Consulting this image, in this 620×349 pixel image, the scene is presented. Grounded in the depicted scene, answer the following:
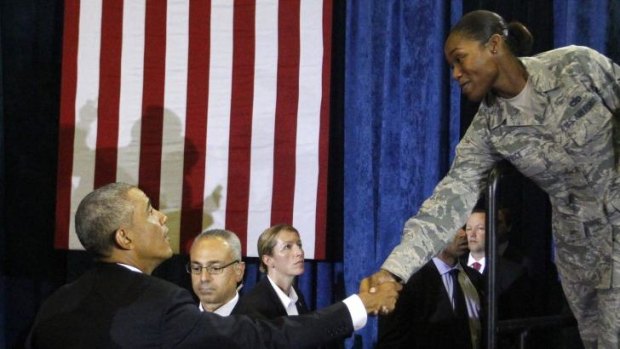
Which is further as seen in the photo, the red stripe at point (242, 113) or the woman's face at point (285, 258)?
the red stripe at point (242, 113)

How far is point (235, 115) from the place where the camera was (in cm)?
465

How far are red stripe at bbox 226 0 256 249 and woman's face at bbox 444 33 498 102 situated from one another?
6.80 ft

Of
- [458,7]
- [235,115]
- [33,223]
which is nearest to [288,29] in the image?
[235,115]

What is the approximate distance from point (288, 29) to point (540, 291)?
184 cm

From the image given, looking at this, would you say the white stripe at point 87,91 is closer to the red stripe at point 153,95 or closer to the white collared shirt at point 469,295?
the red stripe at point 153,95

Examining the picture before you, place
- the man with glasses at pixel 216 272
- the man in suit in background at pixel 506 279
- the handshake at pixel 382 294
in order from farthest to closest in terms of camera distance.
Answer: the man in suit in background at pixel 506 279
the man with glasses at pixel 216 272
the handshake at pixel 382 294

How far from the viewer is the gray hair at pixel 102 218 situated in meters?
2.69

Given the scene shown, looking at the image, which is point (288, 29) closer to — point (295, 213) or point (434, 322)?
point (295, 213)

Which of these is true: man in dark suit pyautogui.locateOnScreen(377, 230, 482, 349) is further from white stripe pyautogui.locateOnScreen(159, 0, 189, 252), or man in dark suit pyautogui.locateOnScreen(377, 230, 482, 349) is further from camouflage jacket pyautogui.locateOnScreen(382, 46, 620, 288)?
white stripe pyautogui.locateOnScreen(159, 0, 189, 252)

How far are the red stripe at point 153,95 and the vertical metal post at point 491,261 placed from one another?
2481 millimetres

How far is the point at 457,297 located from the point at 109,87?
210 centimetres

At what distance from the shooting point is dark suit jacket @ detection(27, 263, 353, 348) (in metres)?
2.48

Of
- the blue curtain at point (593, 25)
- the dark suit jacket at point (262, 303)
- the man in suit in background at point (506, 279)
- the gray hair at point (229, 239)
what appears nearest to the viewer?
the dark suit jacket at point (262, 303)

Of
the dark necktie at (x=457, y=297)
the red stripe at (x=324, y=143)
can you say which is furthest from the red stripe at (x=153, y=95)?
the dark necktie at (x=457, y=297)
